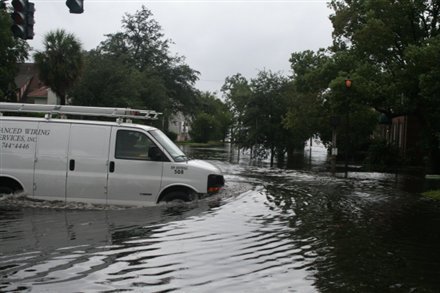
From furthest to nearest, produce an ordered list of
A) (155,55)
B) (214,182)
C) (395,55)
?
(155,55), (395,55), (214,182)

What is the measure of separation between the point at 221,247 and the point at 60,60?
3313 centimetres

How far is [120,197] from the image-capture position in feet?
33.0

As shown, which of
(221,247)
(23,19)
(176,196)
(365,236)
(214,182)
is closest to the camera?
(221,247)

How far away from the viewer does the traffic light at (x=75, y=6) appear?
37.9 ft

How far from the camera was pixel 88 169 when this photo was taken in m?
10.0

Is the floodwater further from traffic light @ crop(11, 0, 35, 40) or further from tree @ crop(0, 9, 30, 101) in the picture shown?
tree @ crop(0, 9, 30, 101)

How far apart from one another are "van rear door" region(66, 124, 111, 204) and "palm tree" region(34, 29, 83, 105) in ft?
93.0

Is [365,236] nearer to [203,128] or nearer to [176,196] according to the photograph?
[176,196]

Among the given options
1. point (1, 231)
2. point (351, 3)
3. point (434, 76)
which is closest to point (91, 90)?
point (351, 3)

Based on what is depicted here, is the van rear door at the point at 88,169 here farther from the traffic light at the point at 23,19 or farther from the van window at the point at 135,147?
the traffic light at the point at 23,19

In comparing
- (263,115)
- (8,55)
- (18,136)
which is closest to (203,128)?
(8,55)

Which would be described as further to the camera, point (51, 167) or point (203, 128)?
point (203, 128)

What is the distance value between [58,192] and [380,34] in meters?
21.4

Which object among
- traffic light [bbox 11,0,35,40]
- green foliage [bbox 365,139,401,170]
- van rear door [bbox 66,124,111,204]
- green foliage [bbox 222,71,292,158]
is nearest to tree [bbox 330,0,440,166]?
green foliage [bbox 365,139,401,170]
